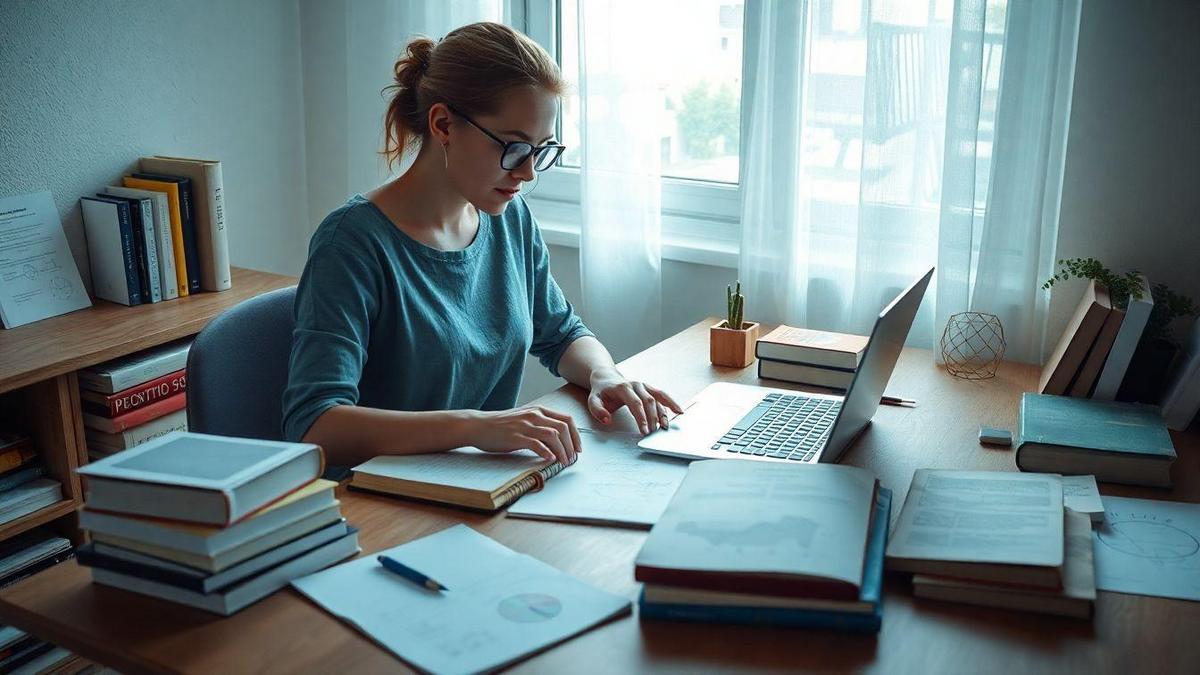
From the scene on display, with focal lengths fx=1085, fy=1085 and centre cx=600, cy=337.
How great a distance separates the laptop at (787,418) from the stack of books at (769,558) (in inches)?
7.6

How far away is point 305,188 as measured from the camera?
2949 millimetres

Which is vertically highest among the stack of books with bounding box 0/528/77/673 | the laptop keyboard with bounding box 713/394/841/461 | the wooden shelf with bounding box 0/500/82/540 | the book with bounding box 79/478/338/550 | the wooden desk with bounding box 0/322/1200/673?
the book with bounding box 79/478/338/550

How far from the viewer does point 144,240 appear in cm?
233

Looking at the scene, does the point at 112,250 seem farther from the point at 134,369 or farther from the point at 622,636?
the point at 622,636

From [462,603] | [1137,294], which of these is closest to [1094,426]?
[1137,294]

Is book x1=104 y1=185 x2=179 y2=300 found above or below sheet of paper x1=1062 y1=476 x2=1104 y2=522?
above

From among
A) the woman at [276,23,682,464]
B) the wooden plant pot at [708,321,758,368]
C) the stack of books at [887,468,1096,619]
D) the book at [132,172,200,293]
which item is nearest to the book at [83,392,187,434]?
the book at [132,172,200,293]

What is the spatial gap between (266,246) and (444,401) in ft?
4.42

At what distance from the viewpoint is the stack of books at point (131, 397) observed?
2.09 metres

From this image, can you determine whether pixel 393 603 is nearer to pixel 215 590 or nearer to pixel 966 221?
pixel 215 590

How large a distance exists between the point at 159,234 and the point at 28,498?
2.04 feet

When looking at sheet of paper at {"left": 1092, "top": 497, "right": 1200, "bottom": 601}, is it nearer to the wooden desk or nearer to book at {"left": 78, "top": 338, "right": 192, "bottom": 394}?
the wooden desk

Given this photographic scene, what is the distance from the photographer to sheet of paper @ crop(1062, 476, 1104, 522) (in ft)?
4.29

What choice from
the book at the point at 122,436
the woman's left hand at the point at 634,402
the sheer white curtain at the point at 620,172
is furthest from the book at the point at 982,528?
the book at the point at 122,436
